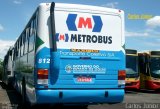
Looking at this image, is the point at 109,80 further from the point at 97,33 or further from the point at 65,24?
the point at 65,24

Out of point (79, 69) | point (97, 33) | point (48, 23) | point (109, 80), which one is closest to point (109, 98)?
point (109, 80)

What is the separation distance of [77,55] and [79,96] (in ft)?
3.98

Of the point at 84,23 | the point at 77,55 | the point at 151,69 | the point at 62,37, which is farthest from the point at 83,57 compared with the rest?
the point at 151,69

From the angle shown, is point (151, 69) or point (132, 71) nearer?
point (132, 71)

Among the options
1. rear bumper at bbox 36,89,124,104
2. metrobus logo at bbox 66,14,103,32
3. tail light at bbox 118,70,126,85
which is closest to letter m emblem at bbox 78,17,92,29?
metrobus logo at bbox 66,14,103,32

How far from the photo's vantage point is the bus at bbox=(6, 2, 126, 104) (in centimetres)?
1029

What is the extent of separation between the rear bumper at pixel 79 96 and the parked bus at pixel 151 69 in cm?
1358

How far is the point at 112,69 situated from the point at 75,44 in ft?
4.60

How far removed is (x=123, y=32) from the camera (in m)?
11.4

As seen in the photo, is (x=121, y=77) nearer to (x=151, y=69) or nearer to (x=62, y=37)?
(x=62, y=37)

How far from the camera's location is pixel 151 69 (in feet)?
79.3

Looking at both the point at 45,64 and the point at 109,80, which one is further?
the point at 109,80

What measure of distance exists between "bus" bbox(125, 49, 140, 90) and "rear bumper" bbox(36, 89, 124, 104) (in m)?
12.0

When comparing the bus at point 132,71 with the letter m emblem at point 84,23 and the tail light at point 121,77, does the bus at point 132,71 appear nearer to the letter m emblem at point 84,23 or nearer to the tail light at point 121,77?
the tail light at point 121,77
